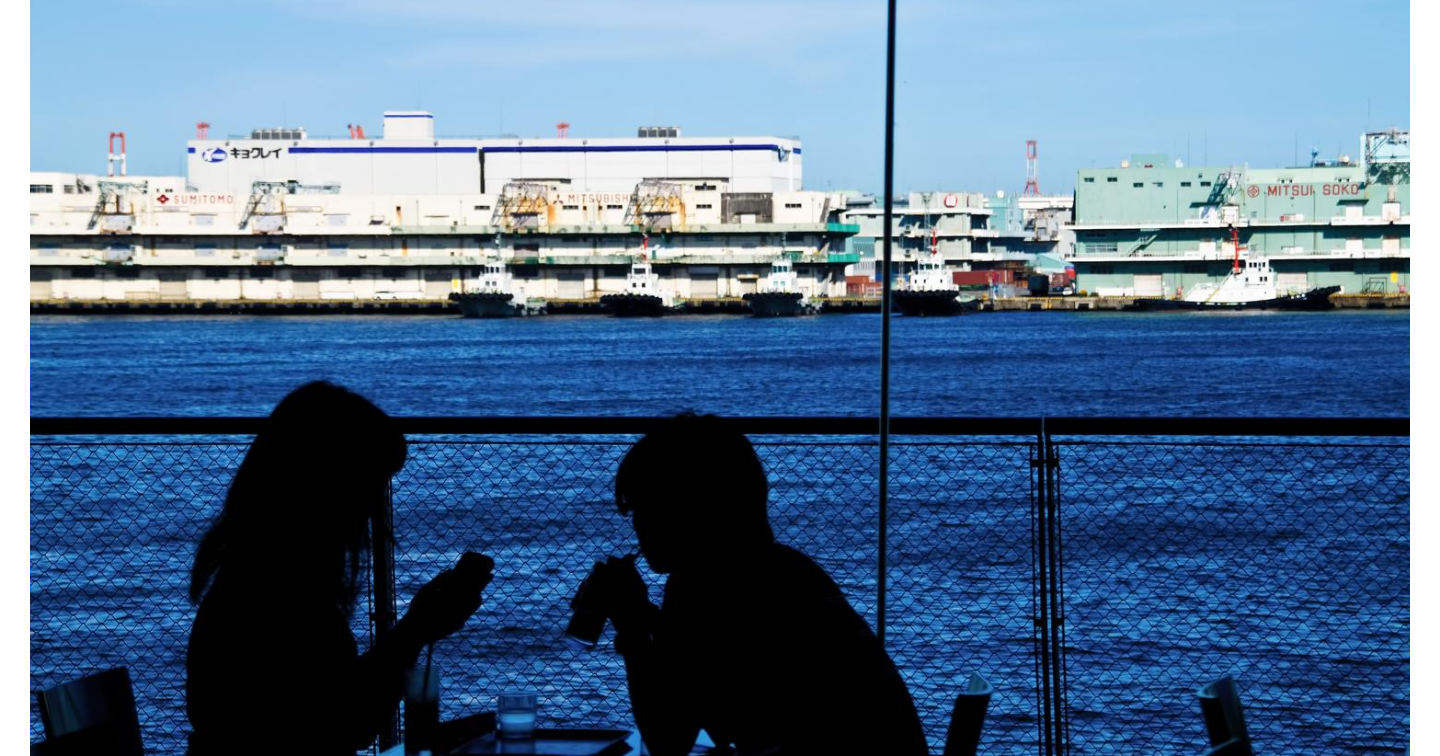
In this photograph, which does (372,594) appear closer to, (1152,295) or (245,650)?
(245,650)

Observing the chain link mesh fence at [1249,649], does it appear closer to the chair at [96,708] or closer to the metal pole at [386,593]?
the metal pole at [386,593]

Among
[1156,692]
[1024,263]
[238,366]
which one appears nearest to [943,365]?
[238,366]

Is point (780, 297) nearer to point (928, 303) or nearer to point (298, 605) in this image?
point (928, 303)

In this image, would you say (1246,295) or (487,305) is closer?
(487,305)

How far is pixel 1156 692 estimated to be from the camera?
6.45m

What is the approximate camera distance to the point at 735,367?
42125mm

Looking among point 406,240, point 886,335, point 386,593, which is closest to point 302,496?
point 886,335

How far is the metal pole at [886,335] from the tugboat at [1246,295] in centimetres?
7871

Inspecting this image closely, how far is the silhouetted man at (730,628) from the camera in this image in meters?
1.92

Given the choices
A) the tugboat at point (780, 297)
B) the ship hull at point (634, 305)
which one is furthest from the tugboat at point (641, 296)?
the tugboat at point (780, 297)

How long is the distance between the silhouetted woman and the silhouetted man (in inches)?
8.5

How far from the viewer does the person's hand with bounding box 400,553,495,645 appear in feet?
6.21

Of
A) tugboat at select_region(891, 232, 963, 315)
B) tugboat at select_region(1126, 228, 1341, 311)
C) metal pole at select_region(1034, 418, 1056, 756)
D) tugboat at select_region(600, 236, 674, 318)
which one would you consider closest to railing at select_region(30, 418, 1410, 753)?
metal pole at select_region(1034, 418, 1056, 756)

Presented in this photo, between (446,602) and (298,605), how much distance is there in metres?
0.16
